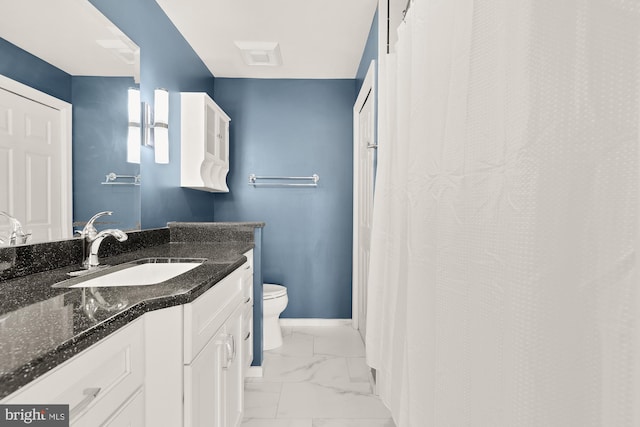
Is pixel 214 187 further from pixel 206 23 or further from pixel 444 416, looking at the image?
pixel 444 416

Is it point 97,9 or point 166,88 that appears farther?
point 166,88

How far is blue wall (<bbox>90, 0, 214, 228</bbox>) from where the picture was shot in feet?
6.24

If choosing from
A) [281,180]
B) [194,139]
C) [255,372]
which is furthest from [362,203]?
[255,372]

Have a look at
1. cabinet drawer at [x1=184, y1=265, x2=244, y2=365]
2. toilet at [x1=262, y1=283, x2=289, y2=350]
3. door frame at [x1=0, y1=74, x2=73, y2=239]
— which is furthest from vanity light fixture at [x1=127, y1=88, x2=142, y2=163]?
toilet at [x1=262, y1=283, x2=289, y2=350]

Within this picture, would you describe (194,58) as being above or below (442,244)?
above

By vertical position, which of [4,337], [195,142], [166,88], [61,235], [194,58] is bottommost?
[4,337]

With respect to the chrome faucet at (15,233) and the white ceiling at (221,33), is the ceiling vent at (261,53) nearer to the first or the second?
the white ceiling at (221,33)

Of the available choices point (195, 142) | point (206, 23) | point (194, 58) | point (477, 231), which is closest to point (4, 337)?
point (477, 231)

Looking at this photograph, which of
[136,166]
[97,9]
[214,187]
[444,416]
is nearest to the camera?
[444,416]

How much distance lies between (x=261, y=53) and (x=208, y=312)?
231cm

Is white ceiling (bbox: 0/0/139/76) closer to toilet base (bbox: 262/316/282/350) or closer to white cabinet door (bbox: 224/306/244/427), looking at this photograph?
white cabinet door (bbox: 224/306/244/427)

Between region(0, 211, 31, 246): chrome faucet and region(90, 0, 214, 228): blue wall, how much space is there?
87cm

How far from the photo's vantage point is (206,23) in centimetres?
241

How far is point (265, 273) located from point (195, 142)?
58.6 inches
